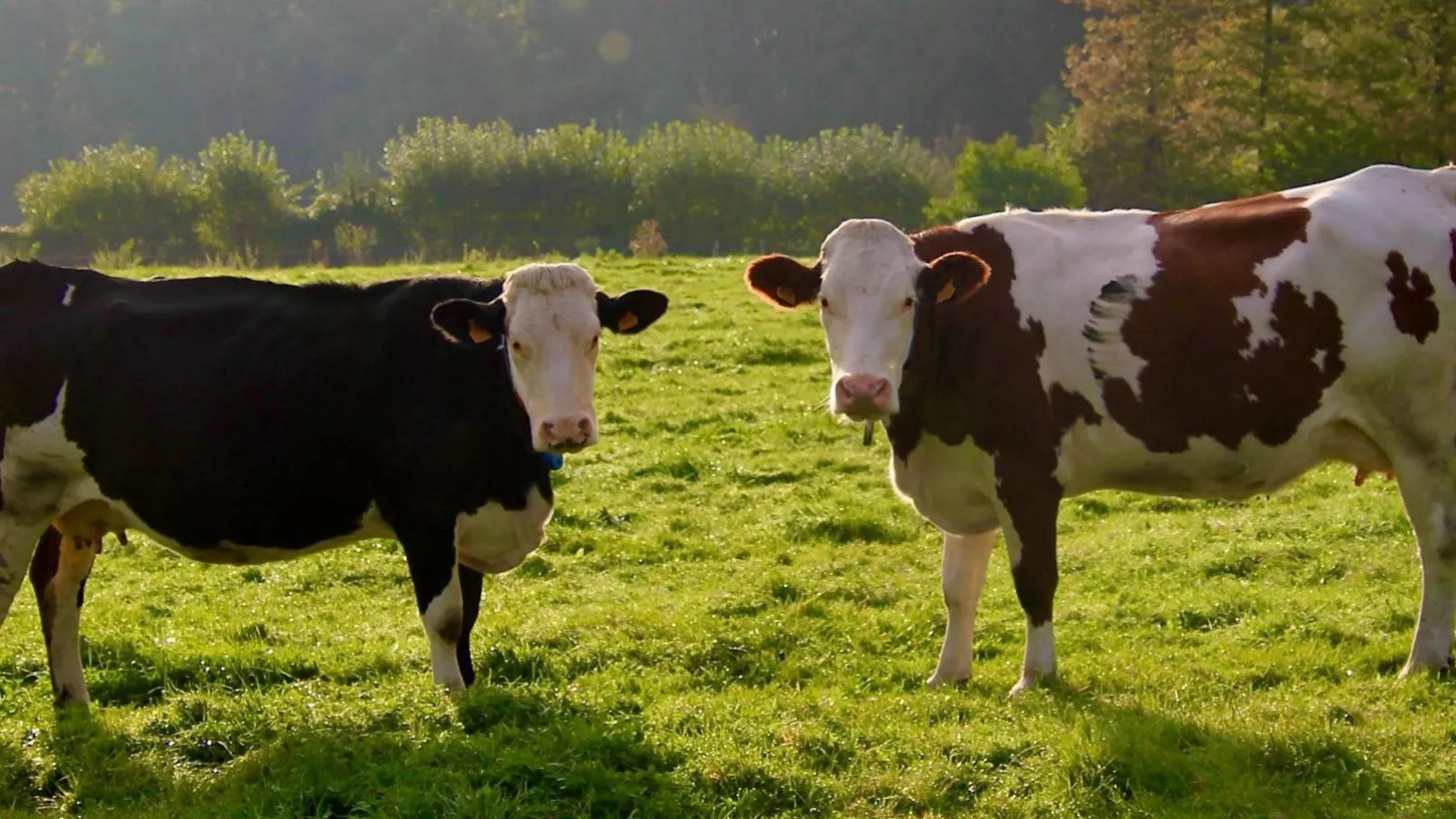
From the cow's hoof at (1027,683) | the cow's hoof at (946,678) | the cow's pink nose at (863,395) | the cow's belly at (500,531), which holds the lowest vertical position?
the cow's hoof at (946,678)

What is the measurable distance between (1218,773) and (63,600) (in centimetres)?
587

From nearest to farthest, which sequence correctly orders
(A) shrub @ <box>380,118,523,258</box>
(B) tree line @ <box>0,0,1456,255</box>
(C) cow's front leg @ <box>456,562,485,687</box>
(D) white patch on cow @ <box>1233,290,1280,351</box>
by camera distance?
1. (D) white patch on cow @ <box>1233,290,1280,351</box>
2. (C) cow's front leg @ <box>456,562,485,687</box>
3. (B) tree line @ <box>0,0,1456,255</box>
4. (A) shrub @ <box>380,118,523,258</box>

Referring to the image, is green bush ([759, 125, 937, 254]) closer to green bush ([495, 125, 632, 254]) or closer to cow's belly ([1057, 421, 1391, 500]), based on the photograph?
green bush ([495, 125, 632, 254])

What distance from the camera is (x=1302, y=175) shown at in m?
41.6

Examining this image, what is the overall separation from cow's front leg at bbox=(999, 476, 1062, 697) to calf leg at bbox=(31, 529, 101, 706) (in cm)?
492

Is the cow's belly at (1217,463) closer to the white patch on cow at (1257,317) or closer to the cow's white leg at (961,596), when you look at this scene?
the white patch on cow at (1257,317)

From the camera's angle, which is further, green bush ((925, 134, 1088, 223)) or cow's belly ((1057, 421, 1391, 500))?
green bush ((925, 134, 1088, 223))

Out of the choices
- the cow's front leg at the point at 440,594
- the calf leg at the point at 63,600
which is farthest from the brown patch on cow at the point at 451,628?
the calf leg at the point at 63,600

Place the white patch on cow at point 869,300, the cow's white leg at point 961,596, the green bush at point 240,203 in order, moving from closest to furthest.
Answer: the white patch on cow at point 869,300, the cow's white leg at point 961,596, the green bush at point 240,203

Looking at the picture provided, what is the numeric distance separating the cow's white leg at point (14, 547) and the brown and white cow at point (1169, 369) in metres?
4.04

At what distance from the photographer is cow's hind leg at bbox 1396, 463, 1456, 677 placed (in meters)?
Answer: 7.72

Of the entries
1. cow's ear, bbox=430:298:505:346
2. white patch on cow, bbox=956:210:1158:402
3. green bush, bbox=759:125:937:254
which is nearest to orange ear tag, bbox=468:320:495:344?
cow's ear, bbox=430:298:505:346

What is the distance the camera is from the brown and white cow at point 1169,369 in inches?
302

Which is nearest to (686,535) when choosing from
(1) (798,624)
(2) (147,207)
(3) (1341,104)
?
(1) (798,624)
